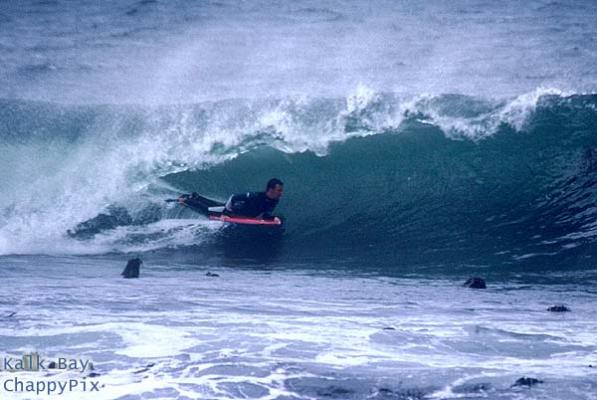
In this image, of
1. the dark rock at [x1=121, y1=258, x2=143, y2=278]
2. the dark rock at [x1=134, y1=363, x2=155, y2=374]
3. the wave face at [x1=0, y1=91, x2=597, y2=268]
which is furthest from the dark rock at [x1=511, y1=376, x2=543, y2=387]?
the dark rock at [x1=121, y1=258, x2=143, y2=278]

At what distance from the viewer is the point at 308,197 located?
15422 millimetres

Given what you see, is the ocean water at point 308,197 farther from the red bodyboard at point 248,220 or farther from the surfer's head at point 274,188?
the surfer's head at point 274,188

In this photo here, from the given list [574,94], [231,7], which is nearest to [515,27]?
[574,94]

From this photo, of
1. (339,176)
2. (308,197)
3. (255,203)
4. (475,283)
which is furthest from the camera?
(339,176)

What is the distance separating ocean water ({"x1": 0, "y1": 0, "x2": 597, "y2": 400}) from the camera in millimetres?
6723

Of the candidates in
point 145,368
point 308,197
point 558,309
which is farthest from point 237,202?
point 145,368

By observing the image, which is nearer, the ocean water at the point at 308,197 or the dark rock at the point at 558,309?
the ocean water at the point at 308,197

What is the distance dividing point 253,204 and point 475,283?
369 centimetres

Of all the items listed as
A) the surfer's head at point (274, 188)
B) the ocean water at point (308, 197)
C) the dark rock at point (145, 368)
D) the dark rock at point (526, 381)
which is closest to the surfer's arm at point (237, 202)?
the surfer's head at point (274, 188)

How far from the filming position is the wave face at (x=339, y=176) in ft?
43.6

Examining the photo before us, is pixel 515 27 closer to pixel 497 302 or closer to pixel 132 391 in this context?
pixel 497 302

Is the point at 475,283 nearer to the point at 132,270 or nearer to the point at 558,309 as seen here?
the point at 558,309

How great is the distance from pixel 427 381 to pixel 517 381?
672mm

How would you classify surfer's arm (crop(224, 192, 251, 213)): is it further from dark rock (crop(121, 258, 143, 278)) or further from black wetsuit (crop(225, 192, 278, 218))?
dark rock (crop(121, 258, 143, 278))
